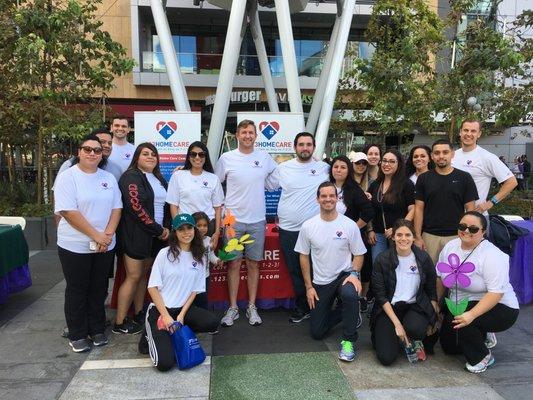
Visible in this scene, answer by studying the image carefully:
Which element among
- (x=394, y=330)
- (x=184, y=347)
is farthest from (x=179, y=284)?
(x=394, y=330)

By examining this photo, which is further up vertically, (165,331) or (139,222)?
(139,222)

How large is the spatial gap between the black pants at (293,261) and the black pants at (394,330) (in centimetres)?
102

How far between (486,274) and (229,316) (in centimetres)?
239

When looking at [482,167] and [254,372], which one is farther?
[482,167]

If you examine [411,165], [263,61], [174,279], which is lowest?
[174,279]

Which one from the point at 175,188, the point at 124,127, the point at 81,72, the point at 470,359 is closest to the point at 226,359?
the point at 175,188

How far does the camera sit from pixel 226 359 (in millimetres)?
3771

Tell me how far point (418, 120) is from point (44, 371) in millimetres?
8571

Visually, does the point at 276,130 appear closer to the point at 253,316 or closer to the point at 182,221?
the point at 253,316

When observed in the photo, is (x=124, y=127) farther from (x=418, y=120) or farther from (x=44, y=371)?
(x=418, y=120)

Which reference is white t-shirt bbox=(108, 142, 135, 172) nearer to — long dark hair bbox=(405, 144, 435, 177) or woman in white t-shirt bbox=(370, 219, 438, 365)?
woman in white t-shirt bbox=(370, 219, 438, 365)

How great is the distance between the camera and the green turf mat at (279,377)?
3.22 m

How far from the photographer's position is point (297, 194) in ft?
14.9

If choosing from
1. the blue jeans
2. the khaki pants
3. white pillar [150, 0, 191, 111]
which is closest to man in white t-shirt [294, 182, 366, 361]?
the blue jeans
